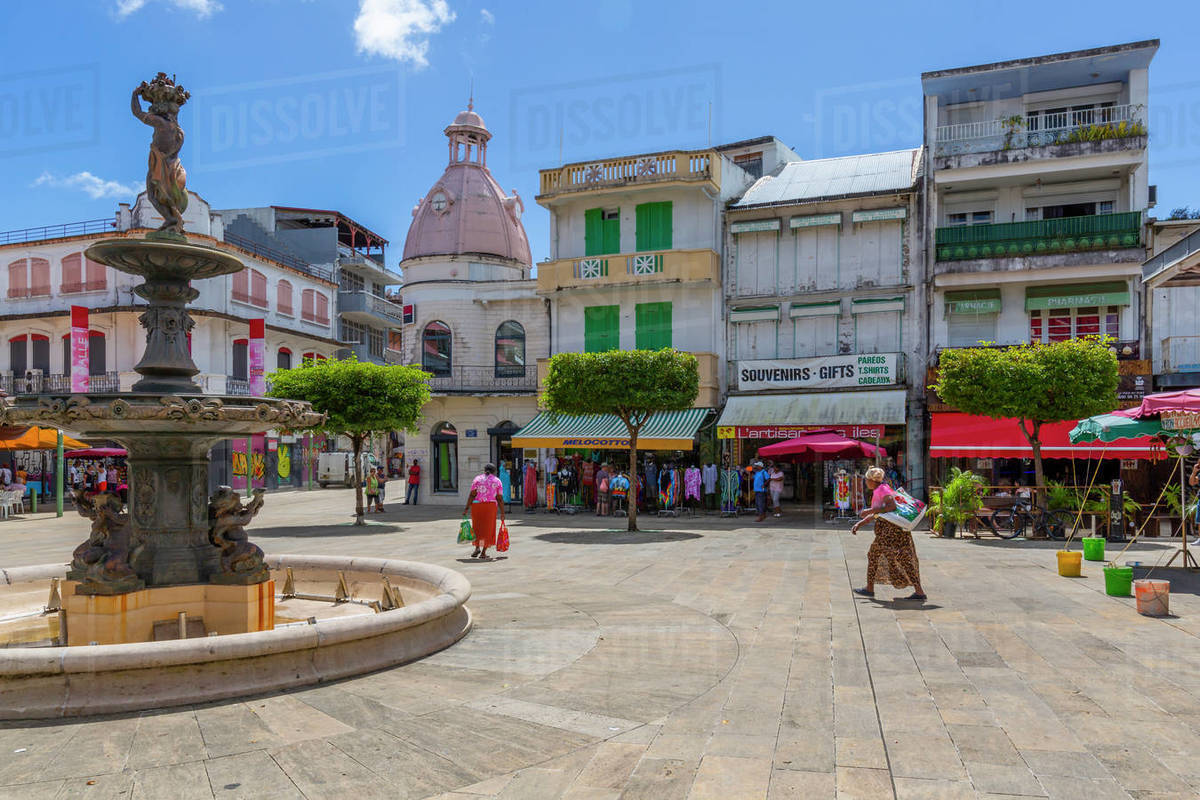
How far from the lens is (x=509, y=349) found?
106 feet

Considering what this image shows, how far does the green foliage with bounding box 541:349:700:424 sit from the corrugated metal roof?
30.4ft

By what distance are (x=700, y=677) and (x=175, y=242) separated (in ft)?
19.0

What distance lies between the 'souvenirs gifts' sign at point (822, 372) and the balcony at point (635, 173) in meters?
6.00

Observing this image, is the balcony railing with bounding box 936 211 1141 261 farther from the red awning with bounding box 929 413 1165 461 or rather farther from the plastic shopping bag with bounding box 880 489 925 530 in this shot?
the plastic shopping bag with bounding box 880 489 925 530

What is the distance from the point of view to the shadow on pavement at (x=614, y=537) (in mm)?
18375

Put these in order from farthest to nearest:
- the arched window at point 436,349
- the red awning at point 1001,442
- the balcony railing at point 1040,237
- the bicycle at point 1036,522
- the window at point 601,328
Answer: the arched window at point 436,349 < the window at point 601,328 < the balcony railing at point 1040,237 < the red awning at point 1001,442 < the bicycle at point 1036,522

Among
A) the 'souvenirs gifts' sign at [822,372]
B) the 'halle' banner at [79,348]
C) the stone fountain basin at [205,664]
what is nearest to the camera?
the stone fountain basin at [205,664]

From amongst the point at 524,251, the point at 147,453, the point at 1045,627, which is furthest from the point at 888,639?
the point at 524,251

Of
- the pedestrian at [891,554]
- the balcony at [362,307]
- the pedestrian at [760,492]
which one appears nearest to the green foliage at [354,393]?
the pedestrian at [760,492]

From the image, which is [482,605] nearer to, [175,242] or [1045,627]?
[175,242]

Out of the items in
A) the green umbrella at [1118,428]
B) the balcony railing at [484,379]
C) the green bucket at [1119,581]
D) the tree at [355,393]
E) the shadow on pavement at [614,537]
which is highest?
the balcony railing at [484,379]

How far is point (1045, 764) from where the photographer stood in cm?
496

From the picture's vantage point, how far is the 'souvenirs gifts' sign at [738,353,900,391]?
87.3ft

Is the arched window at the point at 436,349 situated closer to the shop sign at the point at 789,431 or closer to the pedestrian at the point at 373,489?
the pedestrian at the point at 373,489
